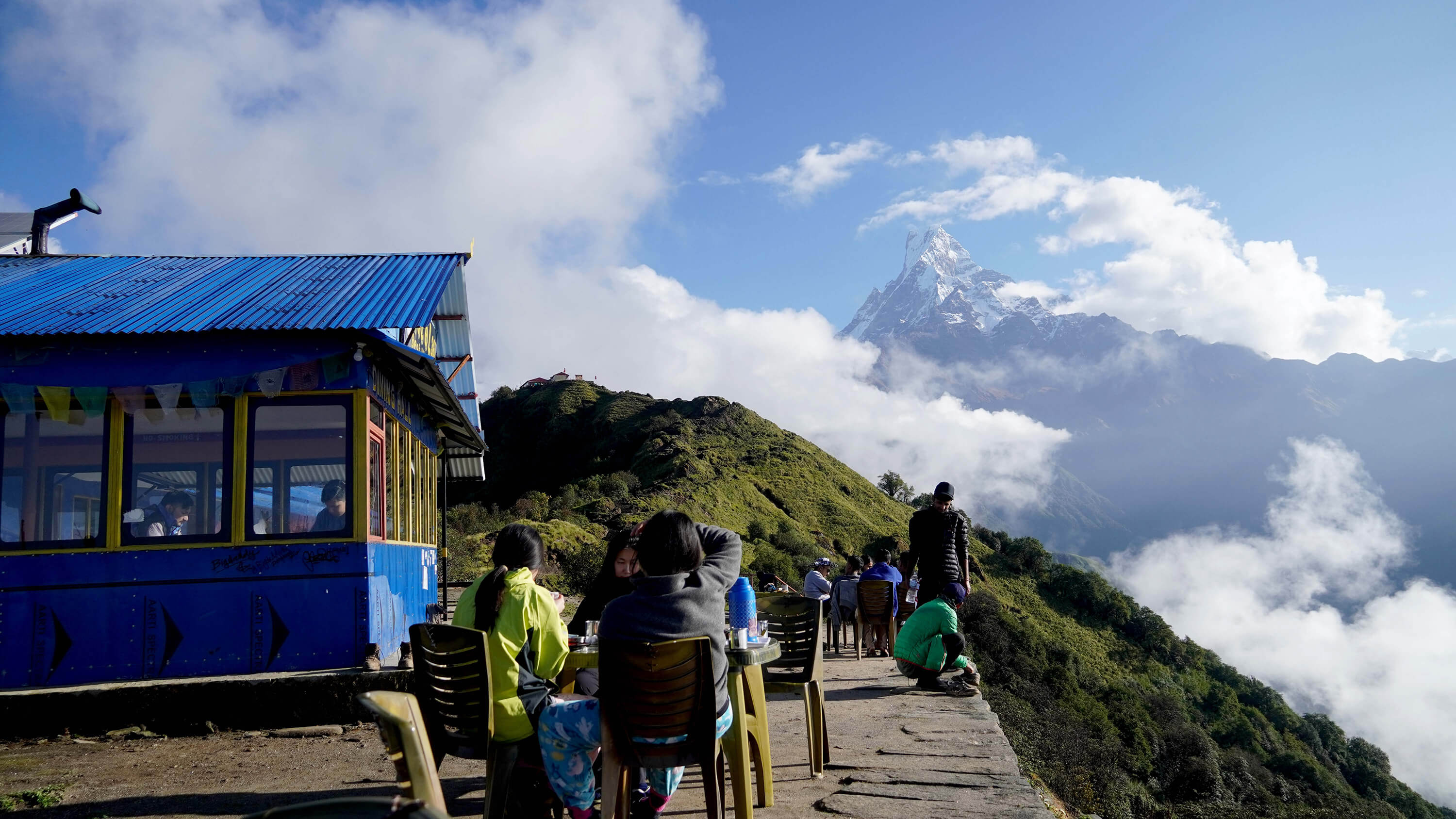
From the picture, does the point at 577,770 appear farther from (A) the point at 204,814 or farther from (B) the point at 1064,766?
(B) the point at 1064,766

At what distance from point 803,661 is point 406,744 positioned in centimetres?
318

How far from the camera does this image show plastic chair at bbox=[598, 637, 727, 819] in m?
3.21

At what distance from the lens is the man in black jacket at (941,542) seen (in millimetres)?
7426

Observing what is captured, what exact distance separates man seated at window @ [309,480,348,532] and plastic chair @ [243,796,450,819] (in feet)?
20.5

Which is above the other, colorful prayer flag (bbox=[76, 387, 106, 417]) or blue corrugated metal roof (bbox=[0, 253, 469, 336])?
blue corrugated metal roof (bbox=[0, 253, 469, 336])

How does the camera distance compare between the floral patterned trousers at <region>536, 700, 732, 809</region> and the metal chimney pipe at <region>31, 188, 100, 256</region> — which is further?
the metal chimney pipe at <region>31, 188, 100, 256</region>

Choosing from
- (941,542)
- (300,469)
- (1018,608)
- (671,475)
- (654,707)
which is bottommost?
(1018,608)

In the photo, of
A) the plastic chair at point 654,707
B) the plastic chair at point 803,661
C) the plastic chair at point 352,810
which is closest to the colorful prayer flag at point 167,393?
the plastic chair at point 803,661

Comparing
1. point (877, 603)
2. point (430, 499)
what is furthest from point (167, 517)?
point (877, 603)

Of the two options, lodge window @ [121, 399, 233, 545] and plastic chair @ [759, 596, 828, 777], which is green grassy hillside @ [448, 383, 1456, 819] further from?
lodge window @ [121, 399, 233, 545]

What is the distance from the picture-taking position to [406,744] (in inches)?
81.1

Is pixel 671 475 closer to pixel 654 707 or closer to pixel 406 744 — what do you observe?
pixel 654 707

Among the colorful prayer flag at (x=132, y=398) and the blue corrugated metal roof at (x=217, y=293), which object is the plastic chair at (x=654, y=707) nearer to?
the blue corrugated metal roof at (x=217, y=293)

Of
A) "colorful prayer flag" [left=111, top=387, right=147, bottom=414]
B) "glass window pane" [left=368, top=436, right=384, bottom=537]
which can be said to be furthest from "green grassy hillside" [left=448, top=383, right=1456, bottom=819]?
"colorful prayer flag" [left=111, top=387, right=147, bottom=414]
